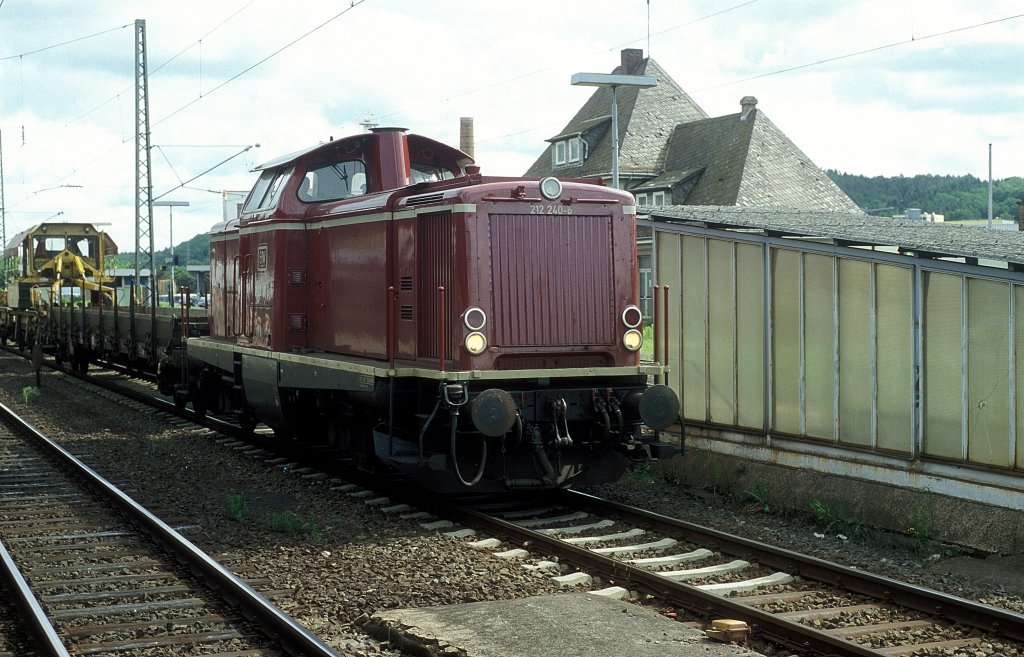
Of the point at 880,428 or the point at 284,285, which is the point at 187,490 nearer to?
the point at 284,285

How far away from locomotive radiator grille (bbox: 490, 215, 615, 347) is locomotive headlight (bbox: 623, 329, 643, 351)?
0.13 m

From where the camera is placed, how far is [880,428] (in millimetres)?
9500

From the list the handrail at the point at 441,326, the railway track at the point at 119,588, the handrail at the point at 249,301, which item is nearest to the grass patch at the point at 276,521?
the railway track at the point at 119,588

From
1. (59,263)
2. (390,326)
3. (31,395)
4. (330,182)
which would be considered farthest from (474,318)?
(59,263)

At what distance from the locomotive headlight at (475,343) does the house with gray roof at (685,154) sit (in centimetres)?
3219

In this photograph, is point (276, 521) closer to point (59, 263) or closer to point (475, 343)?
point (475, 343)

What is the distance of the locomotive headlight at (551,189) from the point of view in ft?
30.8

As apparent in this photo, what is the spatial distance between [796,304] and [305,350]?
510cm

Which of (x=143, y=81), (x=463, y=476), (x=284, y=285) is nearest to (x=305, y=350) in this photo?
(x=284, y=285)

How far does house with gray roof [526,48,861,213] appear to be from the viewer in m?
42.1

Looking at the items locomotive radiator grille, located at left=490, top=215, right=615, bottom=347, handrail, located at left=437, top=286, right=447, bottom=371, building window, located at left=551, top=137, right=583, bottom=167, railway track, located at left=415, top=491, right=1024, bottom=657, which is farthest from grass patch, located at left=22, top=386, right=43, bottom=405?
building window, located at left=551, top=137, right=583, bottom=167

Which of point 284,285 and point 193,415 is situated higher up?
point 284,285

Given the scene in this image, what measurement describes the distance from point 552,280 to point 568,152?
133 feet

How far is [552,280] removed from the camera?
960 centimetres
